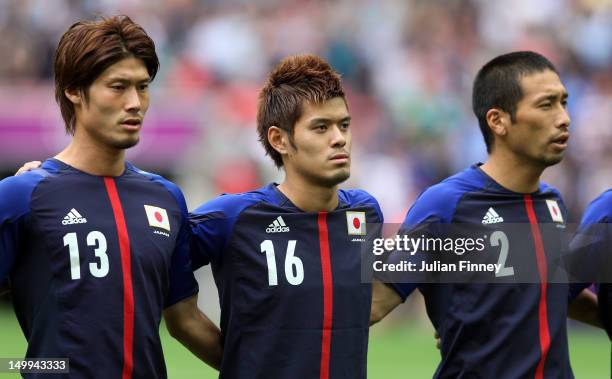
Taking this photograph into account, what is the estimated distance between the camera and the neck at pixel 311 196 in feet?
18.6

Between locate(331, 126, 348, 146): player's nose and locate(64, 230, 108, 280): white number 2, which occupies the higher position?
locate(331, 126, 348, 146): player's nose

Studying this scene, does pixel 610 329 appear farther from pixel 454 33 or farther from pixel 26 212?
pixel 454 33

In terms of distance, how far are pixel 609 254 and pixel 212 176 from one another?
8.13m

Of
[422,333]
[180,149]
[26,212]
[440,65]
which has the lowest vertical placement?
[422,333]

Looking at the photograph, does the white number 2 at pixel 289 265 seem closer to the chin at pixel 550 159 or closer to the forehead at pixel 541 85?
the chin at pixel 550 159

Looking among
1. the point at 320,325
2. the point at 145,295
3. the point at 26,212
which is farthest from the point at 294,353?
the point at 26,212

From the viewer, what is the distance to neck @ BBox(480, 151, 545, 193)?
19.8 ft

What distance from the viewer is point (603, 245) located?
20.2ft

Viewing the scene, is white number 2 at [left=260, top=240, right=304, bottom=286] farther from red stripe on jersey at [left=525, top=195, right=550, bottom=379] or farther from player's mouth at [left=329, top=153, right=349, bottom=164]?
red stripe on jersey at [left=525, top=195, right=550, bottom=379]

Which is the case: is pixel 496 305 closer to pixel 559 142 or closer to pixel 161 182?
pixel 559 142

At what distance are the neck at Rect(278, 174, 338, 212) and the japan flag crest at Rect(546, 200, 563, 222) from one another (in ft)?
3.54

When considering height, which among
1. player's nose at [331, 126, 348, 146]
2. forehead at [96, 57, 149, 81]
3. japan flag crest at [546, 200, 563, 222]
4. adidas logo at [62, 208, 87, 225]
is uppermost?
forehead at [96, 57, 149, 81]

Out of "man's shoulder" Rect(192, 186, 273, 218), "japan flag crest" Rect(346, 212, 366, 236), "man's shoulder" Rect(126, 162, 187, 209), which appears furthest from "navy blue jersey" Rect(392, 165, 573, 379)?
"man's shoulder" Rect(126, 162, 187, 209)

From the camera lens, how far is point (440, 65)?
51.7ft
